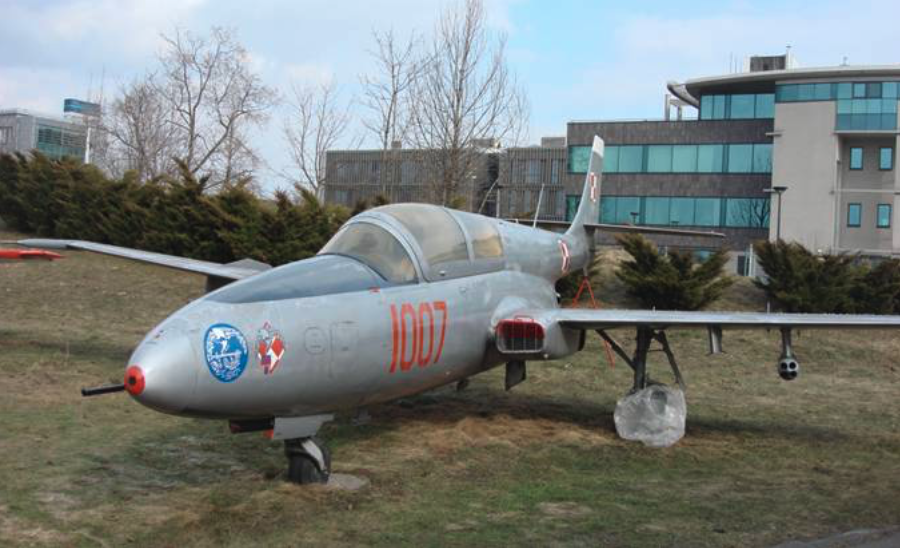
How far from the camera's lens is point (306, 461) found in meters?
6.17

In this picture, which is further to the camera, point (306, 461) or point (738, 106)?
point (738, 106)

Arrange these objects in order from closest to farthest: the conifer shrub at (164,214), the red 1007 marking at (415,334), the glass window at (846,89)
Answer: the red 1007 marking at (415,334)
the conifer shrub at (164,214)
the glass window at (846,89)

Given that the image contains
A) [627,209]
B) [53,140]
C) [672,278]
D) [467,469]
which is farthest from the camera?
[53,140]

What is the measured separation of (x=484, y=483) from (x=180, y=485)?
7.94 feet

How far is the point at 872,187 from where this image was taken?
40.6m

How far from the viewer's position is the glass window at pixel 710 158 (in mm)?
42250

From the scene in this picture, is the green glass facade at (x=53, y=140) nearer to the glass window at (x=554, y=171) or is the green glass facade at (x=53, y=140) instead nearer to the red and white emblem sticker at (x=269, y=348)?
the glass window at (x=554, y=171)

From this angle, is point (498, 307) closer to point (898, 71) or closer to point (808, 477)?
point (808, 477)

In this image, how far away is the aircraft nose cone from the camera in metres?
4.82

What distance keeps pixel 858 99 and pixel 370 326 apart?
40.0 meters

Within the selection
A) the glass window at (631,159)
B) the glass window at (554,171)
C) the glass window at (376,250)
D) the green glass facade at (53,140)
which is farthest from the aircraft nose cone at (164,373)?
the green glass facade at (53,140)

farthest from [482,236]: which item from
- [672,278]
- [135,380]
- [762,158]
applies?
[762,158]

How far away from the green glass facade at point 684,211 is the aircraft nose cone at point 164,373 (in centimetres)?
3913

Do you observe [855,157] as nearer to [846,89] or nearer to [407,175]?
[846,89]
